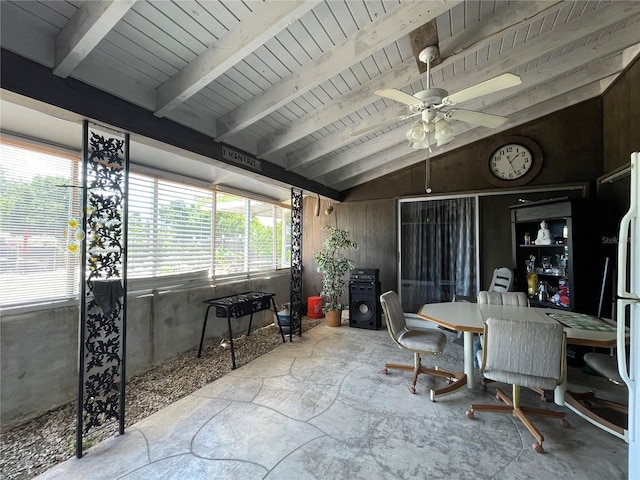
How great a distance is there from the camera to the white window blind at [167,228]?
10.5ft

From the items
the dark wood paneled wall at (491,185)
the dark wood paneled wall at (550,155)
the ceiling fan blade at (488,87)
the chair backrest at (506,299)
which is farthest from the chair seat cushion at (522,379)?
the dark wood paneled wall at (550,155)

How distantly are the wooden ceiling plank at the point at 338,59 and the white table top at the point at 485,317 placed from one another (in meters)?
2.31

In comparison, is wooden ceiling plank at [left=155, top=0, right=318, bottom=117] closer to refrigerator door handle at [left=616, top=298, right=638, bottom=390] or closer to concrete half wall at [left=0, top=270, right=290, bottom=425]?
concrete half wall at [left=0, top=270, right=290, bottom=425]

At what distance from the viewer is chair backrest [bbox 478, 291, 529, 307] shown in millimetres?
2988

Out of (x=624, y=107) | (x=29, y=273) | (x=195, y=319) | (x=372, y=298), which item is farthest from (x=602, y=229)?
(x=29, y=273)

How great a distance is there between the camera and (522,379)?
2086 millimetres

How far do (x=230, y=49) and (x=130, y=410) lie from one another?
2962mm

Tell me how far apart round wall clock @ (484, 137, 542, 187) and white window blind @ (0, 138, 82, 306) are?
5391 mm

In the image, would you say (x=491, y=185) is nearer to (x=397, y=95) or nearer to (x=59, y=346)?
(x=397, y=95)

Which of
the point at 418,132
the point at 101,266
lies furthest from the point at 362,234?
the point at 101,266

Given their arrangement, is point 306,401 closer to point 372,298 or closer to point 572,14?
point 372,298

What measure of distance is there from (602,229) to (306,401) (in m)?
4.18

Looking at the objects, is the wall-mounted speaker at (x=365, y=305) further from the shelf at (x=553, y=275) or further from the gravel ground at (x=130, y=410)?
the shelf at (x=553, y=275)

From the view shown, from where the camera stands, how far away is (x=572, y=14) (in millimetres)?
2461
